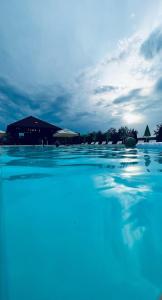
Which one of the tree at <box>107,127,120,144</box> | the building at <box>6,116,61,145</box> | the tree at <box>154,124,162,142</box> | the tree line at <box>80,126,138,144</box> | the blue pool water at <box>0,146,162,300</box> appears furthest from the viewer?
the tree at <box>107,127,120,144</box>

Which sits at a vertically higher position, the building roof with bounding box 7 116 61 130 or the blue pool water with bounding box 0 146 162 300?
the building roof with bounding box 7 116 61 130

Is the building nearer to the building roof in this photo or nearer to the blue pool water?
the building roof

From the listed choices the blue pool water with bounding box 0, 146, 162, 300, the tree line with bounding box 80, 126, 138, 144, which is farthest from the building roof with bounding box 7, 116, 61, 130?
the blue pool water with bounding box 0, 146, 162, 300

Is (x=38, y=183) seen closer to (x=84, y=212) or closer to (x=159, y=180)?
(x=84, y=212)

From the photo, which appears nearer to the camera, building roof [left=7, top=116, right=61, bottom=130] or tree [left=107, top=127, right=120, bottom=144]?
building roof [left=7, top=116, right=61, bottom=130]

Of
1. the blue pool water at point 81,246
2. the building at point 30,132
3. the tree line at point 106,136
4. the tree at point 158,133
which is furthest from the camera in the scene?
the tree line at point 106,136

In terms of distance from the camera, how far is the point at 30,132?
89.2 ft

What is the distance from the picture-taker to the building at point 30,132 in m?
26.3

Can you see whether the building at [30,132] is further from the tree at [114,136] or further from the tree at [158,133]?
the tree at [158,133]

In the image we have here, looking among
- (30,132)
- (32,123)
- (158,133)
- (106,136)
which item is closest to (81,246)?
(30,132)

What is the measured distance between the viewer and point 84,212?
8.13 ft

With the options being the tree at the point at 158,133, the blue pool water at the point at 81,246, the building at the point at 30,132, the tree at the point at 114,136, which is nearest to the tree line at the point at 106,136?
the tree at the point at 114,136

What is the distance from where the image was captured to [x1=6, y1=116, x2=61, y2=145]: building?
1034 inches

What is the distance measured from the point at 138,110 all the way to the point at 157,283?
24933mm
